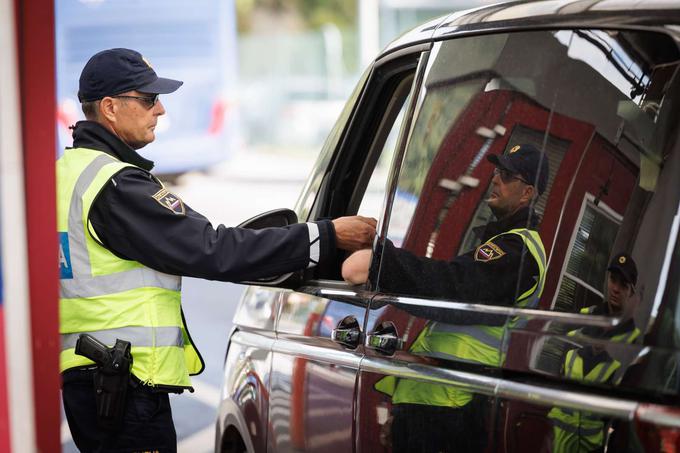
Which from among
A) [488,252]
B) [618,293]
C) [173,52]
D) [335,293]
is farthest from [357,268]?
[173,52]

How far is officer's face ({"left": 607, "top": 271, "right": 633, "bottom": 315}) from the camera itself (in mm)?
2363

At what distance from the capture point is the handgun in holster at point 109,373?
10.7 ft

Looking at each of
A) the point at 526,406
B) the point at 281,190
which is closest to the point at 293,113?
the point at 281,190

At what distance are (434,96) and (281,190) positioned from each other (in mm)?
16751

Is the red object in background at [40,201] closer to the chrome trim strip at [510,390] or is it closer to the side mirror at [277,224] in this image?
the chrome trim strip at [510,390]

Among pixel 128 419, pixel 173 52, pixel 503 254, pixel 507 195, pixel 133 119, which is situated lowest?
pixel 128 419

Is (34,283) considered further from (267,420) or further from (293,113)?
(293,113)

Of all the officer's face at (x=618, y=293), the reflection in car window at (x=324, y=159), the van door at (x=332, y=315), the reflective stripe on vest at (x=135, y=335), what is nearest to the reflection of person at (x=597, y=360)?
the officer's face at (x=618, y=293)

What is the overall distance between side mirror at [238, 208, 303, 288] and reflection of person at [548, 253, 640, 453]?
1245 mm

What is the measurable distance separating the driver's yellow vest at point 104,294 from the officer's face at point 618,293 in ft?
4.83

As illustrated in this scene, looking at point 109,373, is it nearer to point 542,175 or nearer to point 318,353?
point 318,353

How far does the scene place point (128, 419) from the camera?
3.37 m

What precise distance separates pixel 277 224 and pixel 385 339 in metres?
0.77

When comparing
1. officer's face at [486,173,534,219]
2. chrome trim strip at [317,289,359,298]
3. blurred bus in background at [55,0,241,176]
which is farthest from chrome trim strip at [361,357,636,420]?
blurred bus in background at [55,0,241,176]
